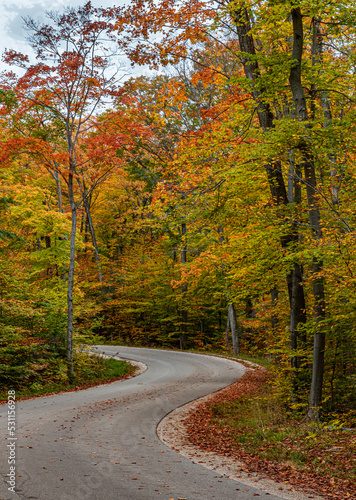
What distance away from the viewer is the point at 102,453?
5773mm

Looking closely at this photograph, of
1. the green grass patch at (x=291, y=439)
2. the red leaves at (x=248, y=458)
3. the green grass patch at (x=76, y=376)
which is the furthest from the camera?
the green grass patch at (x=76, y=376)

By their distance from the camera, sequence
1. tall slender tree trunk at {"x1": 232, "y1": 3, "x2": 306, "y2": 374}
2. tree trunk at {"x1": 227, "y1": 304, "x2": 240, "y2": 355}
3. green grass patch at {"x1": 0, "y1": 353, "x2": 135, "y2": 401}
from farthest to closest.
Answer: tree trunk at {"x1": 227, "y1": 304, "x2": 240, "y2": 355}, green grass patch at {"x1": 0, "y1": 353, "x2": 135, "y2": 401}, tall slender tree trunk at {"x1": 232, "y1": 3, "x2": 306, "y2": 374}

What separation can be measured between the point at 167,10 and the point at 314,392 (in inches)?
393

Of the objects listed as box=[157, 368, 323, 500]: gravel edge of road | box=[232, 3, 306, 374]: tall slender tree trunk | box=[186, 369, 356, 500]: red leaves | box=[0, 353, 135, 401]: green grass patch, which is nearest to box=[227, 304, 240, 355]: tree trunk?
box=[0, 353, 135, 401]: green grass patch

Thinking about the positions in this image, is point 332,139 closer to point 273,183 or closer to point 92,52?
point 273,183

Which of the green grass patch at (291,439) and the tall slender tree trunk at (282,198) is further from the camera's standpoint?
the tall slender tree trunk at (282,198)

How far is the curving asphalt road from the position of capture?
4.35 m

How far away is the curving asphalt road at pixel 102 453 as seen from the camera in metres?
4.35

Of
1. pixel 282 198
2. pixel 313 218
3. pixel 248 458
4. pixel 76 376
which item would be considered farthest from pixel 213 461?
pixel 76 376

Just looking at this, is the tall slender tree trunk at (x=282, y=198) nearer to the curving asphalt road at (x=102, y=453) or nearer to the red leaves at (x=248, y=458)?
the red leaves at (x=248, y=458)

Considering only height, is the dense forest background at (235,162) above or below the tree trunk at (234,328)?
above

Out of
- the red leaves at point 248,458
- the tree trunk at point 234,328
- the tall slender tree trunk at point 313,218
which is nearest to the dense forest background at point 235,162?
the tall slender tree trunk at point 313,218

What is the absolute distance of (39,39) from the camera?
38.8 feet

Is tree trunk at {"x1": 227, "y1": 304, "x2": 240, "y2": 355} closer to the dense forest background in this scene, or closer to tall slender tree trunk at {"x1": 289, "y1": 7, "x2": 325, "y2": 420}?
the dense forest background
